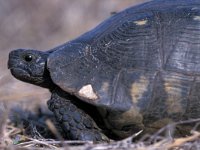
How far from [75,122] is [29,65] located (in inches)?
29.4

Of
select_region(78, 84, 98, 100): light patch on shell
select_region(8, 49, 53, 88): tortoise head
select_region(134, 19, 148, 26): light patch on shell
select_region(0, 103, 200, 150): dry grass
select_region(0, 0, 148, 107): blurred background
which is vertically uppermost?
select_region(134, 19, 148, 26): light patch on shell

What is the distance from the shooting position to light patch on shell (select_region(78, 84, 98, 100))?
5012 millimetres

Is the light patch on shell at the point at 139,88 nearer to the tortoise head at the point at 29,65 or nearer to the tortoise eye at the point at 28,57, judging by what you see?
the tortoise head at the point at 29,65

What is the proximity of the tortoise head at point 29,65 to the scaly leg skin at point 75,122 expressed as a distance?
0.36 meters

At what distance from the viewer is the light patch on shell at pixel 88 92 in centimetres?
501

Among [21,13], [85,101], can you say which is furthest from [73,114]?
[21,13]

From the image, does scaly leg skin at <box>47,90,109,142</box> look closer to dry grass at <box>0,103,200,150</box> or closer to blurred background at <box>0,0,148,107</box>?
dry grass at <box>0,103,200,150</box>

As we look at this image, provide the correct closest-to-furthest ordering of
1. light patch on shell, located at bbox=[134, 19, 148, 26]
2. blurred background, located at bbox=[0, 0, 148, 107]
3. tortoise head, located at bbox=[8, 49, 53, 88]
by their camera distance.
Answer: light patch on shell, located at bbox=[134, 19, 148, 26]
tortoise head, located at bbox=[8, 49, 53, 88]
blurred background, located at bbox=[0, 0, 148, 107]

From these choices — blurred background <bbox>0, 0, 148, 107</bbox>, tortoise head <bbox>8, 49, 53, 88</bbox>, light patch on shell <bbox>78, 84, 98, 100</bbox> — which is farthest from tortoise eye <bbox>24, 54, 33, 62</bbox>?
blurred background <bbox>0, 0, 148, 107</bbox>

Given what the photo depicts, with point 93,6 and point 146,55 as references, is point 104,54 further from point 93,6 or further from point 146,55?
point 93,6

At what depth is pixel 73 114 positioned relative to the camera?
202 inches

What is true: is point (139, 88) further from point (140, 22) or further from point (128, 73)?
point (140, 22)

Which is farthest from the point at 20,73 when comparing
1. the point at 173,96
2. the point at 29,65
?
the point at 173,96

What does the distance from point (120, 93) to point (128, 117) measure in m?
0.20
